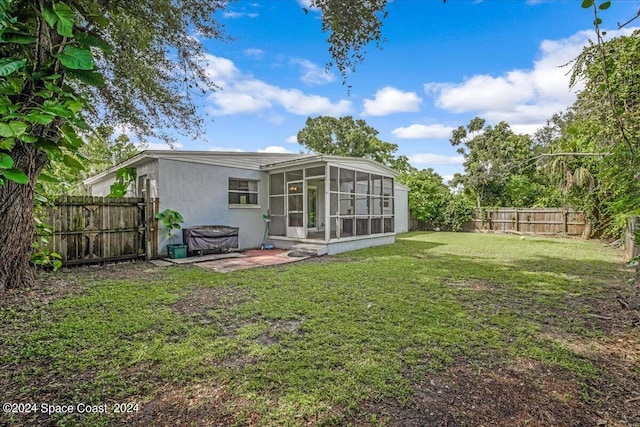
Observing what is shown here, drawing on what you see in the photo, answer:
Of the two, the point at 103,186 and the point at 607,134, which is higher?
the point at 607,134

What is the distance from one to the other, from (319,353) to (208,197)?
7.17m

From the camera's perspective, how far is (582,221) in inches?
504

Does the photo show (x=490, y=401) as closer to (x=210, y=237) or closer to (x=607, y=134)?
(x=607, y=134)

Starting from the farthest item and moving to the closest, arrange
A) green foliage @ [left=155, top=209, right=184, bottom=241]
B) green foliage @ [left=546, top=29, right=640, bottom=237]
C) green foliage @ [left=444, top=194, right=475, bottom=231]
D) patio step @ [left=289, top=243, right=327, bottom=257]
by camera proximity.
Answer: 1. green foliage @ [left=444, top=194, right=475, bottom=231]
2. patio step @ [left=289, top=243, right=327, bottom=257]
3. green foliage @ [left=155, top=209, right=184, bottom=241]
4. green foliage @ [left=546, top=29, right=640, bottom=237]

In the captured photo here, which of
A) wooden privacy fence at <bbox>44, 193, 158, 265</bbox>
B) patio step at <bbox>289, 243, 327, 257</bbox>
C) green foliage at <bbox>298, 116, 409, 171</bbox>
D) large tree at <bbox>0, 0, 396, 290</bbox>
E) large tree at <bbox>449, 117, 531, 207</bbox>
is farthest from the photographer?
green foliage at <bbox>298, 116, 409, 171</bbox>

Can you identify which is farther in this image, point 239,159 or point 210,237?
point 239,159

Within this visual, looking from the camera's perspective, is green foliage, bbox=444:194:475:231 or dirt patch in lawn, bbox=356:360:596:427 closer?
dirt patch in lawn, bbox=356:360:596:427

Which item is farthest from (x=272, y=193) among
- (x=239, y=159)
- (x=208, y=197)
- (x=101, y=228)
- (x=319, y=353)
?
(x=319, y=353)

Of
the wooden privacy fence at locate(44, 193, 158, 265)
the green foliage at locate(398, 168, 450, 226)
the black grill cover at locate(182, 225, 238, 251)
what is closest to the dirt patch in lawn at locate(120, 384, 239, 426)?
the wooden privacy fence at locate(44, 193, 158, 265)

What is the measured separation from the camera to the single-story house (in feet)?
27.1

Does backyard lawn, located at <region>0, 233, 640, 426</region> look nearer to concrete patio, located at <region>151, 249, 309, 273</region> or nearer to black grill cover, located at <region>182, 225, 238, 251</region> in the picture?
concrete patio, located at <region>151, 249, 309, 273</region>

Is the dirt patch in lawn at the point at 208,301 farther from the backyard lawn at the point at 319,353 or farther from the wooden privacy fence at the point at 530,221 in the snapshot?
the wooden privacy fence at the point at 530,221

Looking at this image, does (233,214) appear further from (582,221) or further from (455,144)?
(455,144)

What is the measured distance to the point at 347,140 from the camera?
27.5 metres
